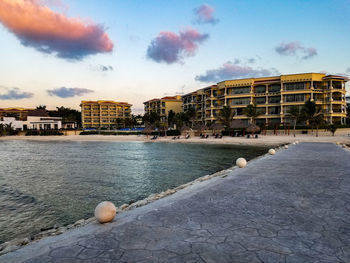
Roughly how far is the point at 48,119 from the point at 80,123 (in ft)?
85.0

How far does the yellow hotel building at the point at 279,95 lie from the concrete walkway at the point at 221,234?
50.0 metres

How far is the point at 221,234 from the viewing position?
3662mm

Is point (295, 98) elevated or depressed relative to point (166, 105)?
depressed

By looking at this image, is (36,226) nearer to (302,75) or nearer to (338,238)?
(338,238)

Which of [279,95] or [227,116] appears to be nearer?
[227,116]

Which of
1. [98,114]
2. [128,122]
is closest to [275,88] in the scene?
[128,122]

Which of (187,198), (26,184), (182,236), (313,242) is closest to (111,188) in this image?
(26,184)

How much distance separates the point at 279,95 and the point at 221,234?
54695mm

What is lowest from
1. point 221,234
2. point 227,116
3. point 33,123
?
point 221,234

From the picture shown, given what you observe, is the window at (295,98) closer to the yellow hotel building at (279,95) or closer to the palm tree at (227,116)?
the yellow hotel building at (279,95)

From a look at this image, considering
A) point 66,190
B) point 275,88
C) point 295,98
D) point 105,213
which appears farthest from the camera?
point 275,88

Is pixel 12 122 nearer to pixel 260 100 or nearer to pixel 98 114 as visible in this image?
pixel 98 114

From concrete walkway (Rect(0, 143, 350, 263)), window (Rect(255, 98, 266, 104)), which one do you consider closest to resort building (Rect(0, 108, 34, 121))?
window (Rect(255, 98, 266, 104))

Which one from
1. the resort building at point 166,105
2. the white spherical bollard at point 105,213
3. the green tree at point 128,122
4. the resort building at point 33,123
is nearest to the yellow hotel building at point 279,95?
the resort building at point 166,105
